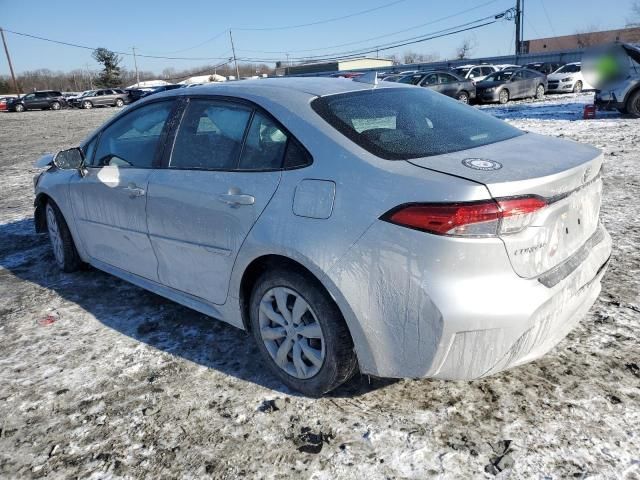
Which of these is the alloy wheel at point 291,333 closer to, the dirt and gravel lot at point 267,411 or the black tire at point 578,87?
the dirt and gravel lot at point 267,411

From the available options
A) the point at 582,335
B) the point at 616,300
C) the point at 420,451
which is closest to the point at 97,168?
the point at 420,451

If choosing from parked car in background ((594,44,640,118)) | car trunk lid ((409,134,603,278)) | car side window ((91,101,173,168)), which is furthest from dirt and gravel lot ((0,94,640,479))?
parked car in background ((594,44,640,118))

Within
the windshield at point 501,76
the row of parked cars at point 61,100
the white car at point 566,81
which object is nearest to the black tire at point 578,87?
the white car at point 566,81

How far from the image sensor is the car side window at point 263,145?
2.58 metres

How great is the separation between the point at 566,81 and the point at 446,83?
6340 mm

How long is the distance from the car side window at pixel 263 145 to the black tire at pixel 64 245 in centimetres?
250

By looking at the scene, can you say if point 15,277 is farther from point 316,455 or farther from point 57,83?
point 57,83

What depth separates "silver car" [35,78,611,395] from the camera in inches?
79.4

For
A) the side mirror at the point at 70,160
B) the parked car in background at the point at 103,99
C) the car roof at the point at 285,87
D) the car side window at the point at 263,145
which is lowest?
the side mirror at the point at 70,160

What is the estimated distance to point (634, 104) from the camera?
1237cm

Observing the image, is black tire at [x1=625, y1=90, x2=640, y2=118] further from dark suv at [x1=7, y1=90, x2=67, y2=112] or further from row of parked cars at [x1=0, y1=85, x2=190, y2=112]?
dark suv at [x1=7, y1=90, x2=67, y2=112]

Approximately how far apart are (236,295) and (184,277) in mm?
504

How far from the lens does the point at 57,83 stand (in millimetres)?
96938

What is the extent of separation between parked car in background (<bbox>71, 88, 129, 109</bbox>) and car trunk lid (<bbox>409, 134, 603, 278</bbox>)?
46667 millimetres
